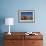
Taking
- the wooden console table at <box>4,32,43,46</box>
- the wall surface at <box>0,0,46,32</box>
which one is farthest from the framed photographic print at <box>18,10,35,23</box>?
the wooden console table at <box>4,32,43,46</box>

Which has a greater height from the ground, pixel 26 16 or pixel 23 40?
pixel 26 16

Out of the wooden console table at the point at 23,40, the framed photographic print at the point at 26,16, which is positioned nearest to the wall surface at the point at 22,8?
the framed photographic print at the point at 26,16

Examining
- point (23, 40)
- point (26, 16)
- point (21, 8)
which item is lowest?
point (23, 40)

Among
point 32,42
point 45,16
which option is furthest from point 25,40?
point 45,16

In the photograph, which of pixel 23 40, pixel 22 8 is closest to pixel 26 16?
pixel 22 8

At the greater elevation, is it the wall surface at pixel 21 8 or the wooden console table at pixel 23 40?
the wall surface at pixel 21 8

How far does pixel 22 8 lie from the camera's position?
4.59m

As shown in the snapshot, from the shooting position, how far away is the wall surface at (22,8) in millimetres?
4598

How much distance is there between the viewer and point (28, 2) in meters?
4.61

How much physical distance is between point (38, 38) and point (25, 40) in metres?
0.40

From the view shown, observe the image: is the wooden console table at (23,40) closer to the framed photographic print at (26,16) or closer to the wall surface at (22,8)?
the wall surface at (22,8)

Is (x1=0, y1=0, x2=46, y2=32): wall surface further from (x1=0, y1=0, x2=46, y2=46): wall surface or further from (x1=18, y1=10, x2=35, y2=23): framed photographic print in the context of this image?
(x1=18, y1=10, x2=35, y2=23): framed photographic print

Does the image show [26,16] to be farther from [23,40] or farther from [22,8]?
[23,40]

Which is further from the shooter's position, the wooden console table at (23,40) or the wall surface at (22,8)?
the wall surface at (22,8)
